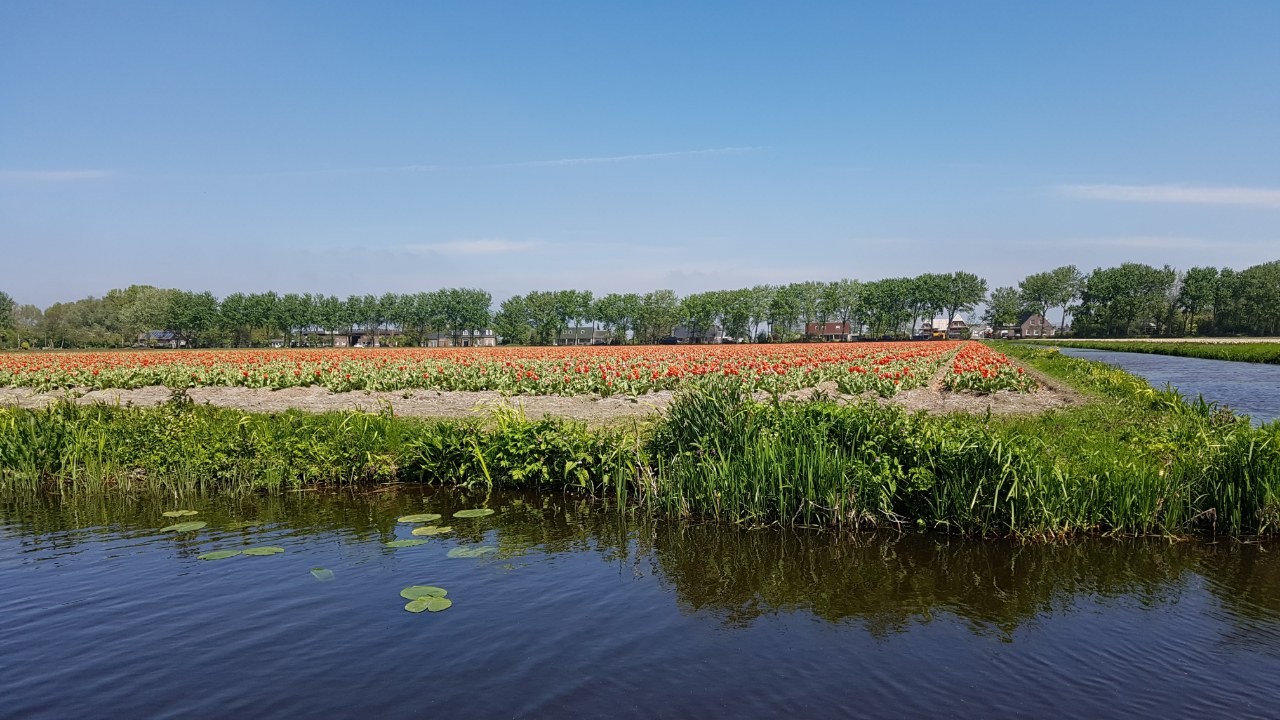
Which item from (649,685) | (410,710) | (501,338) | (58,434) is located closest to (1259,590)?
(649,685)

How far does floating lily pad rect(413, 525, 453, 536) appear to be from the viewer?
30.6 feet

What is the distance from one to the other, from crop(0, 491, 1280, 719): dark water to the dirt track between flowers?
23.0ft

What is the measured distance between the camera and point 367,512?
10695mm

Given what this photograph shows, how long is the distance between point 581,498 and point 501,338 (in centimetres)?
14078

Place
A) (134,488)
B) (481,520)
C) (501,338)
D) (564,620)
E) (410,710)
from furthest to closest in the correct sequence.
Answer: (501,338) < (134,488) < (481,520) < (564,620) < (410,710)

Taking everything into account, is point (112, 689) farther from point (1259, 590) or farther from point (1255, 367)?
point (1255, 367)

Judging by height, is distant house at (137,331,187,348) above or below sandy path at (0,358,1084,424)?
above

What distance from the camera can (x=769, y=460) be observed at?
9383mm

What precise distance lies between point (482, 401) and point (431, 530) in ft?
34.3

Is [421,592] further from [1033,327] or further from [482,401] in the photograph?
[1033,327]

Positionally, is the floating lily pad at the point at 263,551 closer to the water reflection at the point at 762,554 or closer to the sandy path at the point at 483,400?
the water reflection at the point at 762,554

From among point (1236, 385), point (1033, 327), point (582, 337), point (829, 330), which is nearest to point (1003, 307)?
point (1033, 327)

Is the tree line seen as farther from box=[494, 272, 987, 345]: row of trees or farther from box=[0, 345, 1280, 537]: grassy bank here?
box=[0, 345, 1280, 537]: grassy bank

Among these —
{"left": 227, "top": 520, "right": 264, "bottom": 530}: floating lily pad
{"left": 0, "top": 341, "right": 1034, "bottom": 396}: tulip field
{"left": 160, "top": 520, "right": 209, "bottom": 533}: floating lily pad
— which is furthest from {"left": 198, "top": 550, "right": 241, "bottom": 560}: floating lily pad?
{"left": 0, "top": 341, "right": 1034, "bottom": 396}: tulip field
